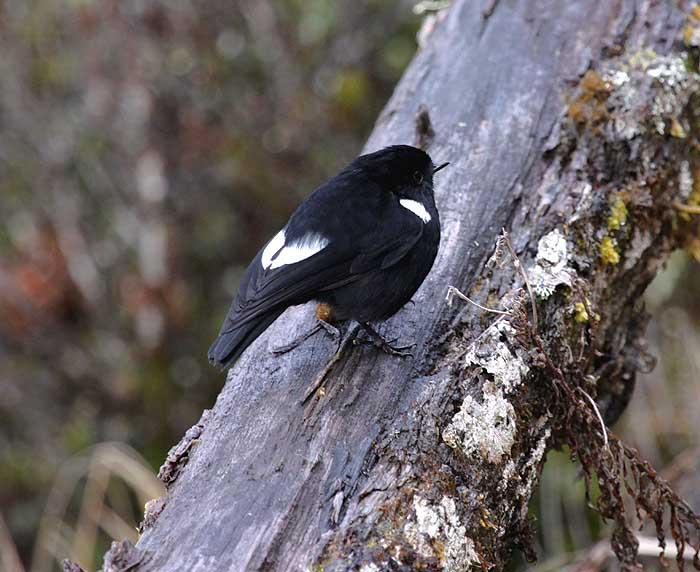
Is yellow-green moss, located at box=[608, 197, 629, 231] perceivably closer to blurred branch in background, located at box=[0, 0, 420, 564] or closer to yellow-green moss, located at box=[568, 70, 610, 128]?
yellow-green moss, located at box=[568, 70, 610, 128]

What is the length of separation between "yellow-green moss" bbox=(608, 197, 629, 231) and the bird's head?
0.62 meters

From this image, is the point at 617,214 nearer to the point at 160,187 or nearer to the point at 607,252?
the point at 607,252

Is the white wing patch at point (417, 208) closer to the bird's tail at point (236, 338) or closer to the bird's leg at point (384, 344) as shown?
the bird's leg at point (384, 344)

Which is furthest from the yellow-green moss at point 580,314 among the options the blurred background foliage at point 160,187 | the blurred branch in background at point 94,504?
the blurred background foliage at point 160,187

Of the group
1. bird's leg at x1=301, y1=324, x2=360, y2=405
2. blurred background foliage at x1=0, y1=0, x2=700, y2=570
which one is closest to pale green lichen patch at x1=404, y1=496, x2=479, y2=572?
bird's leg at x1=301, y1=324, x2=360, y2=405

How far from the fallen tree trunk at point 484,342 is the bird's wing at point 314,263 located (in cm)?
19

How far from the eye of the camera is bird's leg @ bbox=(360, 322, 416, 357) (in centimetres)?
262

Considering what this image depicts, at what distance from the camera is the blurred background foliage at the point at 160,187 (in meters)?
5.46

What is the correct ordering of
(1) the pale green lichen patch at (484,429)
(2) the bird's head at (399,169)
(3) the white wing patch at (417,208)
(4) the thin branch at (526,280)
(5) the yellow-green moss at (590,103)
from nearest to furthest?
(1) the pale green lichen patch at (484,429), (4) the thin branch at (526,280), (3) the white wing patch at (417,208), (2) the bird's head at (399,169), (5) the yellow-green moss at (590,103)

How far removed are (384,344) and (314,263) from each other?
1.05ft

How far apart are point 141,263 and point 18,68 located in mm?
1540

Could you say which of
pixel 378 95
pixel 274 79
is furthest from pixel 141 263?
pixel 378 95

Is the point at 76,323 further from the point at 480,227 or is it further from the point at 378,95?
the point at 480,227

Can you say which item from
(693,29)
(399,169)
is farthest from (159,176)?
(693,29)
